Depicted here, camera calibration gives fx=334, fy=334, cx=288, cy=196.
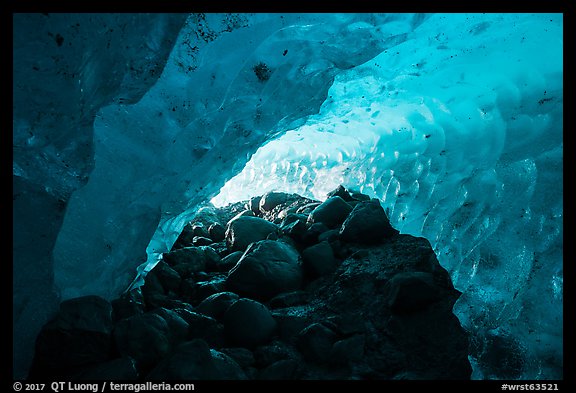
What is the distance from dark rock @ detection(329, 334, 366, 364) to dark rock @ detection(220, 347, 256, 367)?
0.55m

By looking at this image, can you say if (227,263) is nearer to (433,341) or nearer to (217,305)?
(217,305)

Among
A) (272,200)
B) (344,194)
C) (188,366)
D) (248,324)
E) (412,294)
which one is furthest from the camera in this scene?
(272,200)

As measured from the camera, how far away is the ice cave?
1799 mm

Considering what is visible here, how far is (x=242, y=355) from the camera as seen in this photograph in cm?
226

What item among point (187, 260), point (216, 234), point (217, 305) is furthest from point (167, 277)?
point (216, 234)

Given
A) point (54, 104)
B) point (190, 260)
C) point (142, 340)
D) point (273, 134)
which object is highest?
point (273, 134)

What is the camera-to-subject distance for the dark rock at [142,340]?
6.94 ft

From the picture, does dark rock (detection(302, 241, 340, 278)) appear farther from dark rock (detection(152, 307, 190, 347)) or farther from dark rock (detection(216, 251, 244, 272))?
dark rock (detection(152, 307, 190, 347))

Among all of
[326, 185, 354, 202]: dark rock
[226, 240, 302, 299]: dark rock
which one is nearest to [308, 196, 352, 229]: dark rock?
[326, 185, 354, 202]: dark rock

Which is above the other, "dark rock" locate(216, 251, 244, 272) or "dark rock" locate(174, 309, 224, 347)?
"dark rock" locate(216, 251, 244, 272)

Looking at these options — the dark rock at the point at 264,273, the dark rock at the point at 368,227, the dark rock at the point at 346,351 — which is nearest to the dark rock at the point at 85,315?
the dark rock at the point at 264,273

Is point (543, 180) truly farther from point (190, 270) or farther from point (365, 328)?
point (190, 270)

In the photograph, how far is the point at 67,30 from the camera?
1532mm

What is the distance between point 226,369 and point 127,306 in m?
1.34
